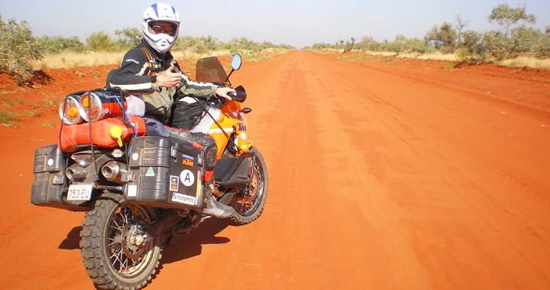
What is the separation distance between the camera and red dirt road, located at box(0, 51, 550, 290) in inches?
140

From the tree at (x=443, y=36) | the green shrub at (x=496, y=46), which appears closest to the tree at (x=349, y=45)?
the tree at (x=443, y=36)

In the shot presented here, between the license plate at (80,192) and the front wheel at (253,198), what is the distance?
1.83 m

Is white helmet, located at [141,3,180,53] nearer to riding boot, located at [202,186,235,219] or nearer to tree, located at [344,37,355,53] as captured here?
riding boot, located at [202,186,235,219]

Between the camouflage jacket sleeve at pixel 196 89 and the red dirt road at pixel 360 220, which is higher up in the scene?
the camouflage jacket sleeve at pixel 196 89

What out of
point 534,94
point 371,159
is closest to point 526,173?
point 371,159

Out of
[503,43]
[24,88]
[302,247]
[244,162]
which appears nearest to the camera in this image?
[302,247]

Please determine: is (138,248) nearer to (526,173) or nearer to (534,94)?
(526,173)

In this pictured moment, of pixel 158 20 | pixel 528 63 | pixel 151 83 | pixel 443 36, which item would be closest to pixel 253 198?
pixel 151 83

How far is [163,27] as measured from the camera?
3697mm

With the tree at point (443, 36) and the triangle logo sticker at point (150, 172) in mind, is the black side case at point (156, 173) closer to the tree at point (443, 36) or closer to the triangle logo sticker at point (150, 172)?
the triangle logo sticker at point (150, 172)

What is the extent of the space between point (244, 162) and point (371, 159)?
3.05 meters

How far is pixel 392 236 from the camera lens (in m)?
4.25

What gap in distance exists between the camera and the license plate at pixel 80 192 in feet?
9.49

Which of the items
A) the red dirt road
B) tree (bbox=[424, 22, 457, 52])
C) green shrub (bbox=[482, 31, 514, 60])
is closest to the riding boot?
the red dirt road
